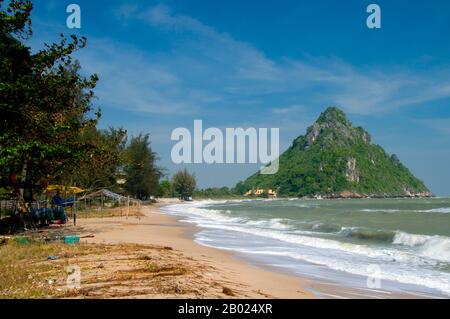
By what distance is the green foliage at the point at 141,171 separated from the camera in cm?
6372

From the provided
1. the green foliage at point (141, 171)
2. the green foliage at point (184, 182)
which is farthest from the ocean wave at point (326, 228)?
the green foliage at point (184, 182)

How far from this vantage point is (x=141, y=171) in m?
65.1

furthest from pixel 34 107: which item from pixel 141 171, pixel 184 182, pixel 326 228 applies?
pixel 184 182

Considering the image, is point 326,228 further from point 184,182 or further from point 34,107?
point 184,182

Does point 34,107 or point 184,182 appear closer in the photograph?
point 34,107

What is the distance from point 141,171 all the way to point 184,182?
5232 centimetres

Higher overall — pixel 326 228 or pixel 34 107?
pixel 34 107

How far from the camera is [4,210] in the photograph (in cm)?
2506

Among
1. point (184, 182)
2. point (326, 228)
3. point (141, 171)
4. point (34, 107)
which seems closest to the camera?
point (34, 107)

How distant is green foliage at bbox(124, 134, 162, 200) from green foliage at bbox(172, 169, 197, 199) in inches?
1761

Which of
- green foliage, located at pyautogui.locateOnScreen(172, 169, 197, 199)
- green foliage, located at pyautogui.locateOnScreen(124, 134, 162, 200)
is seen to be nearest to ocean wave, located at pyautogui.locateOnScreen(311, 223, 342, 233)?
green foliage, located at pyautogui.locateOnScreen(124, 134, 162, 200)
